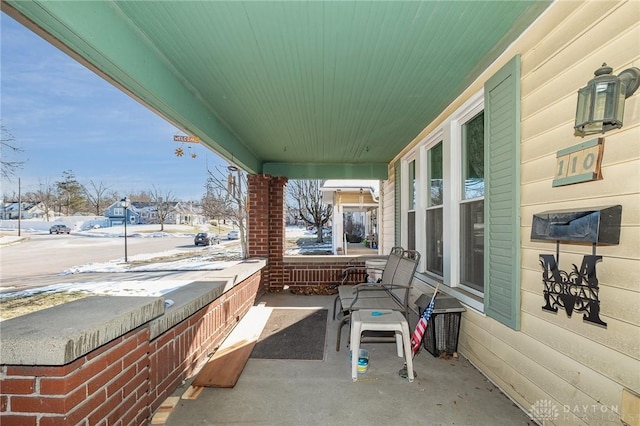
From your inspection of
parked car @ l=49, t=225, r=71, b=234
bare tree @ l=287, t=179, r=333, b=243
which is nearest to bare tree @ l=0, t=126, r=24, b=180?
bare tree @ l=287, t=179, r=333, b=243

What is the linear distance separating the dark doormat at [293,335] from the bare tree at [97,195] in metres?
38.6

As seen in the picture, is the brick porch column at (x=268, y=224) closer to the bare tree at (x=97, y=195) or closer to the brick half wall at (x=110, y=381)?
the brick half wall at (x=110, y=381)

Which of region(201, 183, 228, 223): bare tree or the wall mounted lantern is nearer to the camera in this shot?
the wall mounted lantern

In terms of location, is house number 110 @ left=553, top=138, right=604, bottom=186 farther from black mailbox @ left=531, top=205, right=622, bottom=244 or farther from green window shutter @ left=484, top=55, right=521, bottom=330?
green window shutter @ left=484, top=55, right=521, bottom=330

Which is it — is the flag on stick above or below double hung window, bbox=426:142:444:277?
below

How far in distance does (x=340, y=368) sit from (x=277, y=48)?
277 cm

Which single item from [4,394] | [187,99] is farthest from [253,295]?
[4,394]

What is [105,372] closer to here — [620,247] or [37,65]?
[620,247]

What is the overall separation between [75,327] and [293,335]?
2535mm

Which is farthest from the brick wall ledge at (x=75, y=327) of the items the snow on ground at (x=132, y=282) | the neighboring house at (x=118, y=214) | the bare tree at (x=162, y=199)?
the neighboring house at (x=118, y=214)

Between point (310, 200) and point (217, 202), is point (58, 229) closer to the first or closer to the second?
point (310, 200)

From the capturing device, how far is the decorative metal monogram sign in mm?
1532

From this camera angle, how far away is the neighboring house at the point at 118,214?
39.0 m

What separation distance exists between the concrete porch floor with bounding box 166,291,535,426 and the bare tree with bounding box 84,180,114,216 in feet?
131
